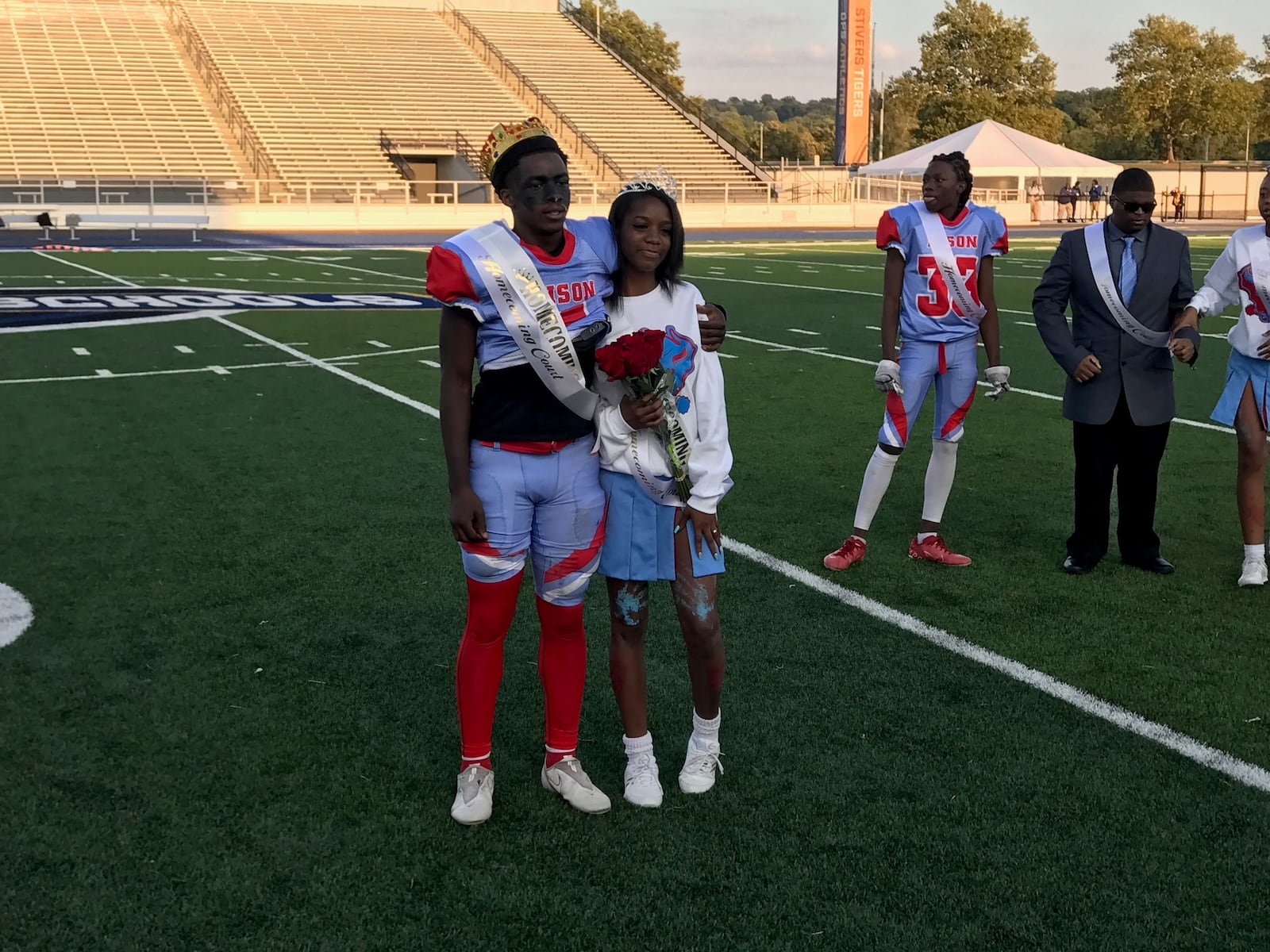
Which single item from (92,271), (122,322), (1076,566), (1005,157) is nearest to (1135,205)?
(1076,566)

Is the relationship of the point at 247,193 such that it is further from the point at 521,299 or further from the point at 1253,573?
the point at 521,299

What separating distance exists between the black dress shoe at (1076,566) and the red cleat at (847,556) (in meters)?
0.89

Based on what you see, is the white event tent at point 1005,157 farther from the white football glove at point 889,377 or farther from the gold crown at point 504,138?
the gold crown at point 504,138

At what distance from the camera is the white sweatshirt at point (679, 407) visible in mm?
3412

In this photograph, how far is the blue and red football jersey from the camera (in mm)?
3207

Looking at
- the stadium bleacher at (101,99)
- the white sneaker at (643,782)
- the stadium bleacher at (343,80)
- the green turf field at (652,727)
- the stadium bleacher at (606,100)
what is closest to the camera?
the green turf field at (652,727)

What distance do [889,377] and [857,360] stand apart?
6.49m

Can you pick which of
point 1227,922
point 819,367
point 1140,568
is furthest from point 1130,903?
point 819,367

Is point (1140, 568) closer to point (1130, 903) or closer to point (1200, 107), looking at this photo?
point (1130, 903)

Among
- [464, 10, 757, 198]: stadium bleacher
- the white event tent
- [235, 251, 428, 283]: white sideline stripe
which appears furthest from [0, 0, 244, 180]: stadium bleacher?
the white event tent

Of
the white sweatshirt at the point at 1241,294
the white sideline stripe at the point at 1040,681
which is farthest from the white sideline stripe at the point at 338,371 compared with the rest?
the white sweatshirt at the point at 1241,294

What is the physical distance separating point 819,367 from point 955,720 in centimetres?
778

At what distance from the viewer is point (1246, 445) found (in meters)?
5.62

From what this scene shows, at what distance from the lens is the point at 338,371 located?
37.2 ft
